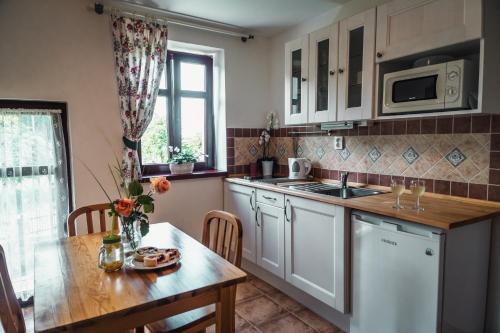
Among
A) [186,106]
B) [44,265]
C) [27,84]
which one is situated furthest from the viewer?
[186,106]

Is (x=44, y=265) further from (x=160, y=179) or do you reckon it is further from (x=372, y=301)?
(x=372, y=301)

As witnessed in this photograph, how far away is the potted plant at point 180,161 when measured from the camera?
3.01 m

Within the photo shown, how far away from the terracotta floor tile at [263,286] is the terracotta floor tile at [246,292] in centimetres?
4

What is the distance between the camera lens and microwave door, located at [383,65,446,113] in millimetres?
1749

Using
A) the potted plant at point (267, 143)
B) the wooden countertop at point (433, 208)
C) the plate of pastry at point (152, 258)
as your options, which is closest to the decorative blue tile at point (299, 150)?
the potted plant at point (267, 143)

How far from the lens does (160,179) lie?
1.45 m

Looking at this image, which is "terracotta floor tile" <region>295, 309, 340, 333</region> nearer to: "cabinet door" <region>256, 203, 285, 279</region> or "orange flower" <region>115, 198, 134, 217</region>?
"cabinet door" <region>256, 203, 285, 279</region>

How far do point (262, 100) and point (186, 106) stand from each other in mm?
812

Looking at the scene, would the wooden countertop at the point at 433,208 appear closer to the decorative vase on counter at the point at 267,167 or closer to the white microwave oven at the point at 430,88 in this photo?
the white microwave oven at the point at 430,88

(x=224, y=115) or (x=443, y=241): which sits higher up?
(x=224, y=115)

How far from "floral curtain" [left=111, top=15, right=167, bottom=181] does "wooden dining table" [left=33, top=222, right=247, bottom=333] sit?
1.28 m

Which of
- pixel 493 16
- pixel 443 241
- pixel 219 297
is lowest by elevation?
pixel 219 297

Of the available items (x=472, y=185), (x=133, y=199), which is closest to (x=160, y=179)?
(x=133, y=199)

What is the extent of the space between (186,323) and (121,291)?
0.44 m
